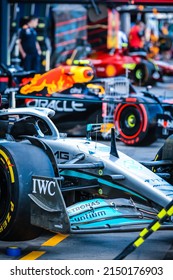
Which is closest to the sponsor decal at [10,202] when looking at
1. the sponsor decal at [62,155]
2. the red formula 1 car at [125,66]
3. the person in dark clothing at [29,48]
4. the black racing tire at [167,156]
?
the sponsor decal at [62,155]

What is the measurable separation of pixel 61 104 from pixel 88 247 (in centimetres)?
800

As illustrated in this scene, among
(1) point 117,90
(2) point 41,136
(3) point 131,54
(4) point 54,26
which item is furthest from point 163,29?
(2) point 41,136

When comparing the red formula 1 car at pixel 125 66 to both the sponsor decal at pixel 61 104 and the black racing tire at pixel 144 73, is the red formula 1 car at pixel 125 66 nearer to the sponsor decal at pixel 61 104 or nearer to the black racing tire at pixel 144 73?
the black racing tire at pixel 144 73

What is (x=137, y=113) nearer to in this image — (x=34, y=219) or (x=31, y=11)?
(x=34, y=219)

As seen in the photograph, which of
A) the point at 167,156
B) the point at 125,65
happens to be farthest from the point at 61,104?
the point at 125,65

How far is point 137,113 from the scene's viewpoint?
16.0m

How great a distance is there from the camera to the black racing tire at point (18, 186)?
→ 8.38 m

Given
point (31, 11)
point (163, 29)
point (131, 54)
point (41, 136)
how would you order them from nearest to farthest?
point (41, 136), point (131, 54), point (31, 11), point (163, 29)

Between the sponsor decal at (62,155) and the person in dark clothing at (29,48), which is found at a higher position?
the person in dark clothing at (29,48)

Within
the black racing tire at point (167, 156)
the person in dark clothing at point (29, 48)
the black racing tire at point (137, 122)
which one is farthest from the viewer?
Result: the person in dark clothing at point (29, 48)

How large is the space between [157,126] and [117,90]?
4.37 feet

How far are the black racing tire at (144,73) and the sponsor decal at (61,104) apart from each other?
38.7ft

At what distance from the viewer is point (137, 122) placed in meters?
16.0

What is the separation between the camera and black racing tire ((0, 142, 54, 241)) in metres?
8.38
